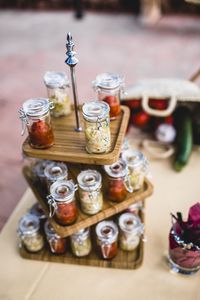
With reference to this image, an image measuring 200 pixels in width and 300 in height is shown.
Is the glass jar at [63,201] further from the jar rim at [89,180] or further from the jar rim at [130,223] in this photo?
the jar rim at [130,223]

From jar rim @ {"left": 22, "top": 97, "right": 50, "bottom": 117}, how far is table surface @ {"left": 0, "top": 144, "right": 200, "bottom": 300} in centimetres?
Answer: 61

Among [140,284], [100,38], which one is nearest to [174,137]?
[140,284]

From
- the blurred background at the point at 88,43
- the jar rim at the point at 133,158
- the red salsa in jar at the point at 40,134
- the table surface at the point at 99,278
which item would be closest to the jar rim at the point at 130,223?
the table surface at the point at 99,278

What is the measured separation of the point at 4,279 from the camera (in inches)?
59.7

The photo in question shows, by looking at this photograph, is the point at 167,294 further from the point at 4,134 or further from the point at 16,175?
the point at 4,134

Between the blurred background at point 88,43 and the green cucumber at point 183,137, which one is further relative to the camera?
the blurred background at point 88,43

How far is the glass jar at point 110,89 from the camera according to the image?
4.84 feet

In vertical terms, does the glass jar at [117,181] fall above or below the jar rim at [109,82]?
below

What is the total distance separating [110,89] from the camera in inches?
57.9

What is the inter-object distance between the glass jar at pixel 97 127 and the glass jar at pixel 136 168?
0.21 m

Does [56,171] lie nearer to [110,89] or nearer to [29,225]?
[29,225]

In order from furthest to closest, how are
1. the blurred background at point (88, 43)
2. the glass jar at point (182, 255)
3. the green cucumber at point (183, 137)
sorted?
the blurred background at point (88, 43), the green cucumber at point (183, 137), the glass jar at point (182, 255)

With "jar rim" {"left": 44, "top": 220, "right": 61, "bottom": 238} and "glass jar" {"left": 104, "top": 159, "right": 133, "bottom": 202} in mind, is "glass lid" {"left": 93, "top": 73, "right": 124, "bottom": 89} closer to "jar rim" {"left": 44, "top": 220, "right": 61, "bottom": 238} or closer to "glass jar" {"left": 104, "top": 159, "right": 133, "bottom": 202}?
"glass jar" {"left": 104, "top": 159, "right": 133, "bottom": 202}

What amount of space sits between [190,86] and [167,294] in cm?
114
